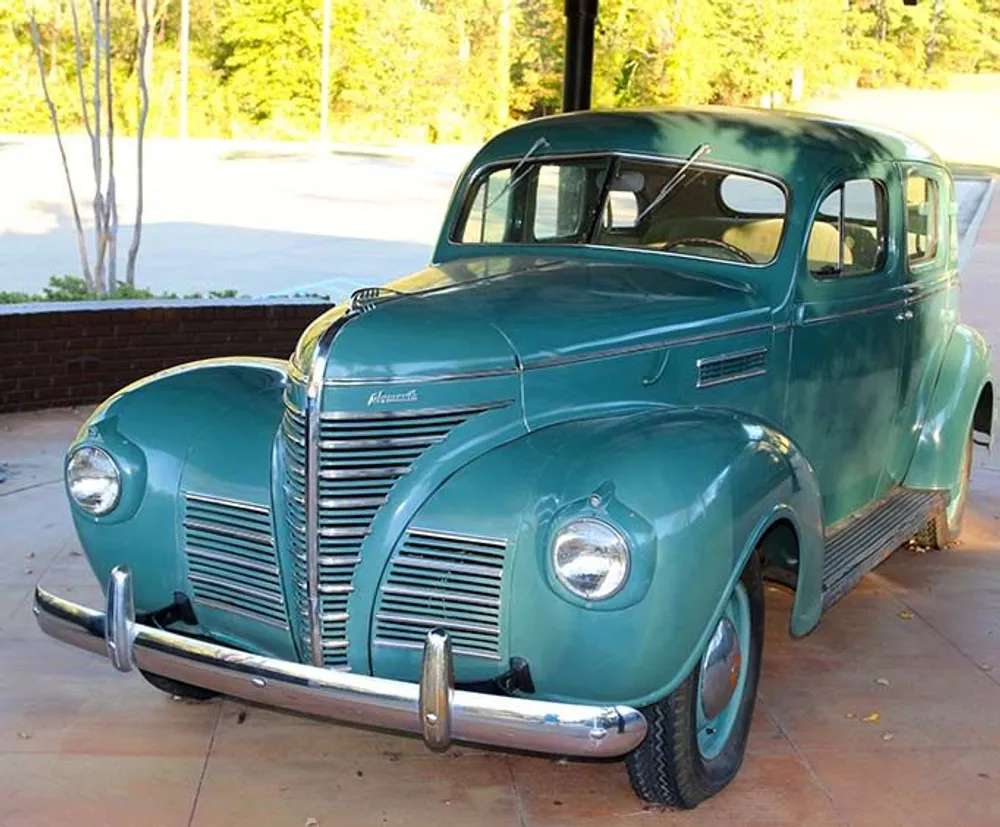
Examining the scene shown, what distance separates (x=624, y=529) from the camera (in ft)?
10.8

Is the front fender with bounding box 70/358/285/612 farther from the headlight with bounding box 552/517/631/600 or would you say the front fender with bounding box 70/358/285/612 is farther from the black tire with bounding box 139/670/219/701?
the headlight with bounding box 552/517/631/600

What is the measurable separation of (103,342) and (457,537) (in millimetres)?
5644

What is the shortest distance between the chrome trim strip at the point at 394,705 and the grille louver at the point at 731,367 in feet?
4.20

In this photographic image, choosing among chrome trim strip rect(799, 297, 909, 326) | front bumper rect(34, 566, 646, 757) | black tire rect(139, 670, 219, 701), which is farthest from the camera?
chrome trim strip rect(799, 297, 909, 326)

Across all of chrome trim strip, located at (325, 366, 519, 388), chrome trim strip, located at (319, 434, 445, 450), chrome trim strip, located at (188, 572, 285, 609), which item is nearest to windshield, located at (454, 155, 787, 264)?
chrome trim strip, located at (325, 366, 519, 388)

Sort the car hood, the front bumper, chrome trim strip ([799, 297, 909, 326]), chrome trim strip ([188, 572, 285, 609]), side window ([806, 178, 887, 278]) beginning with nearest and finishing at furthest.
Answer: the front bumper, the car hood, chrome trim strip ([188, 572, 285, 609]), chrome trim strip ([799, 297, 909, 326]), side window ([806, 178, 887, 278])

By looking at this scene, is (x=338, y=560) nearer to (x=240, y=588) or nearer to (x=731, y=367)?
(x=240, y=588)

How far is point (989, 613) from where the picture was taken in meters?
5.59

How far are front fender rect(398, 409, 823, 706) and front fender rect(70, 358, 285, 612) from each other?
663 millimetres

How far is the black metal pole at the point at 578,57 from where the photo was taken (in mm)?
8664

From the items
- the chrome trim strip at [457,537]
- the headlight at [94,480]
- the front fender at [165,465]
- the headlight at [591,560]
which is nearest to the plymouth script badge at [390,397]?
the chrome trim strip at [457,537]

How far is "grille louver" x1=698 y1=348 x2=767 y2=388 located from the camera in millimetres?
4254

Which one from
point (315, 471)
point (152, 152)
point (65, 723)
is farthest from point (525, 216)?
point (152, 152)

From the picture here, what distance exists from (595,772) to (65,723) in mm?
1666
